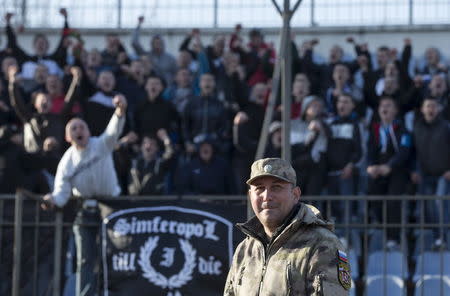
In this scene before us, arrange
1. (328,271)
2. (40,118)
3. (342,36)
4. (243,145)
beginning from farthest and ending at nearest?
(342,36) → (40,118) → (243,145) → (328,271)

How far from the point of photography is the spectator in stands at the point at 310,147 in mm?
12984

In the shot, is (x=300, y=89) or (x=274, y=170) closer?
(x=274, y=170)

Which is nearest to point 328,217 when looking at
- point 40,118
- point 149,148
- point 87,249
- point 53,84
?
point 87,249

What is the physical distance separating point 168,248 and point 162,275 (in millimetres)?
269

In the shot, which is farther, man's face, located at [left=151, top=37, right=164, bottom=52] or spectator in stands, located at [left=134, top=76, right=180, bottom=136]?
man's face, located at [left=151, top=37, right=164, bottom=52]

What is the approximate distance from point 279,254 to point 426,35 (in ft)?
49.9

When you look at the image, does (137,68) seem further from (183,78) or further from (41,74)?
(41,74)

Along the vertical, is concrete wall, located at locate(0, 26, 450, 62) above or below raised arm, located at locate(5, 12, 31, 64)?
above

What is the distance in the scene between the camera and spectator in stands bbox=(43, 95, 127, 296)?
10555 mm

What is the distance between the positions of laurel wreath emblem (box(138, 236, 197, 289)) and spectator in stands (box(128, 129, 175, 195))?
246 centimetres

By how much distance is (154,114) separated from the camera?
14586 millimetres

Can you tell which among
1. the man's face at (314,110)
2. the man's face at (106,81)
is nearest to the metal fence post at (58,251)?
the man's face at (314,110)

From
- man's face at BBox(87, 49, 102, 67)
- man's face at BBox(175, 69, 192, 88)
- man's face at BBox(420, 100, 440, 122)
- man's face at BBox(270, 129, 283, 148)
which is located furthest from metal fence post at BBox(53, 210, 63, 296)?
man's face at BBox(87, 49, 102, 67)

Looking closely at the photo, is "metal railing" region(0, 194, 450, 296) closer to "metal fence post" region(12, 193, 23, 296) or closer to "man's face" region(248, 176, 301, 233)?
"metal fence post" region(12, 193, 23, 296)
